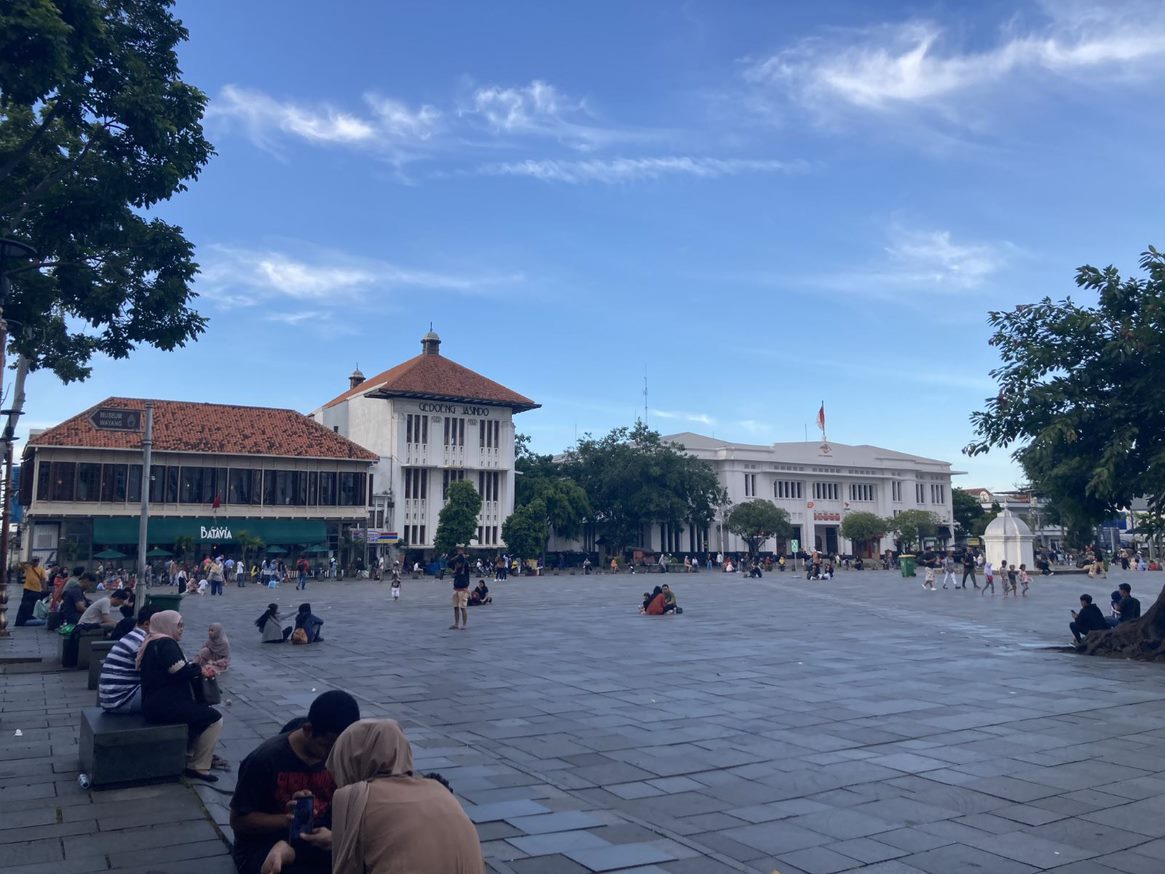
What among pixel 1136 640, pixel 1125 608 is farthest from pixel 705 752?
pixel 1125 608

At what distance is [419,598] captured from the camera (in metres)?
32.2

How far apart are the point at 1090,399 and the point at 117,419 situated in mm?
16010

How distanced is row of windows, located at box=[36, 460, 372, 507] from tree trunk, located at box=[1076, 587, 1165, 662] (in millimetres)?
41633

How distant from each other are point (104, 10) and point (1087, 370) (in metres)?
15.9

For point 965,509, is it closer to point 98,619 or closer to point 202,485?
point 202,485

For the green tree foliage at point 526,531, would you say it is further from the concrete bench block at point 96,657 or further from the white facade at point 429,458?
the concrete bench block at point 96,657

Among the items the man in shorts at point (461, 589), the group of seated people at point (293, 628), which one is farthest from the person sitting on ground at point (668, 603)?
the group of seated people at point (293, 628)

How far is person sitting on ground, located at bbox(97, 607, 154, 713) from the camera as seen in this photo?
6.84m

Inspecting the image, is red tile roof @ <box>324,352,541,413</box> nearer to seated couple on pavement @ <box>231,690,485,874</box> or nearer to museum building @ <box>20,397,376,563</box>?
museum building @ <box>20,397,376,563</box>

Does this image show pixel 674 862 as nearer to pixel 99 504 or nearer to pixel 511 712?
pixel 511 712

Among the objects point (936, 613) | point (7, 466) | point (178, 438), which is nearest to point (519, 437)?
point (178, 438)

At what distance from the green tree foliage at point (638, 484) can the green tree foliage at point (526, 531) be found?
913cm

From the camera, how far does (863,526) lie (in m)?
74.9

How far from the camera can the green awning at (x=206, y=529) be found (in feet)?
151
